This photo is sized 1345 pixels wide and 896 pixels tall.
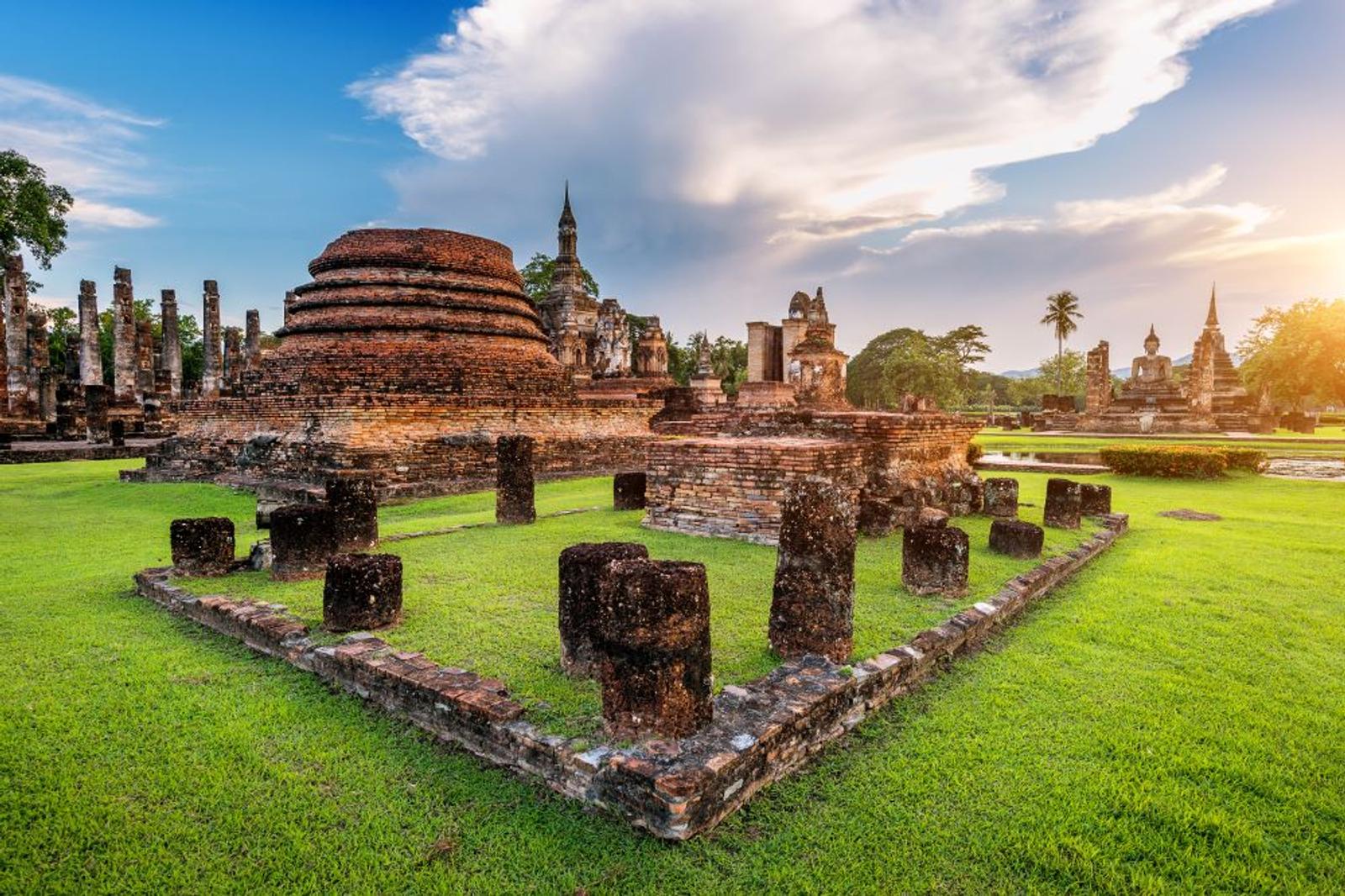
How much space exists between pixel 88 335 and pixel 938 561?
35.8 meters

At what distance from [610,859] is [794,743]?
1029mm

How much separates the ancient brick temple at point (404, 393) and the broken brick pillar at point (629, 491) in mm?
1964

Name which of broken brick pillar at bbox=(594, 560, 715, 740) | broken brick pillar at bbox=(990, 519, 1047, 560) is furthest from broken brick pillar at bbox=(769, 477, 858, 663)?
broken brick pillar at bbox=(990, 519, 1047, 560)

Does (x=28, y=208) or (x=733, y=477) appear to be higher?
(x=28, y=208)

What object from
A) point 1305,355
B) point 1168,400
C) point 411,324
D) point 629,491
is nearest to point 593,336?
point 411,324

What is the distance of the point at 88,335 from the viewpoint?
28.6m

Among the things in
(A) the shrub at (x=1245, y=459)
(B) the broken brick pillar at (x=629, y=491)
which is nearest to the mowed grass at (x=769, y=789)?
(B) the broken brick pillar at (x=629, y=491)

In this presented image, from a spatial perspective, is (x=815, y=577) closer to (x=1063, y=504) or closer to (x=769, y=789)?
(x=769, y=789)

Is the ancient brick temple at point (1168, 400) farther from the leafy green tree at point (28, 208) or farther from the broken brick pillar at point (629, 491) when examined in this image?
the leafy green tree at point (28, 208)

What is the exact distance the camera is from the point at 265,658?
4.27 m

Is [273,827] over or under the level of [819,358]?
under

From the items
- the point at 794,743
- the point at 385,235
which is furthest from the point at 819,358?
the point at 794,743

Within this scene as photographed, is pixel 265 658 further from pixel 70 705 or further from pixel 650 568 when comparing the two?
pixel 650 568

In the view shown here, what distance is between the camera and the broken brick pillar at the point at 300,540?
18.9 ft
